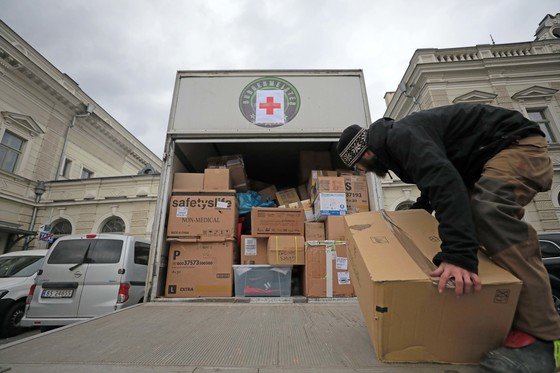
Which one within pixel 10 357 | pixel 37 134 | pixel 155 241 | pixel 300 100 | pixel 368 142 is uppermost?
pixel 37 134

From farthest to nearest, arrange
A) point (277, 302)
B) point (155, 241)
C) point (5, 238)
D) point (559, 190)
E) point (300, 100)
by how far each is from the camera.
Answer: point (5, 238) < point (559, 190) < point (300, 100) < point (155, 241) < point (277, 302)

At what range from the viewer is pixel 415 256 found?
124 cm

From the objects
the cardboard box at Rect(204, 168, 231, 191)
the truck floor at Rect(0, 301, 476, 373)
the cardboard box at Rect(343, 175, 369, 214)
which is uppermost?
the cardboard box at Rect(204, 168, 231, 191)

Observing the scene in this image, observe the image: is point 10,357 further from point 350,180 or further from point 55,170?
point 55,170

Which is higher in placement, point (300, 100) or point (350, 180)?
point (300, 100)

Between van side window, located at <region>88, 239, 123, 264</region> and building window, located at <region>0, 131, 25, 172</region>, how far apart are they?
10.9 m

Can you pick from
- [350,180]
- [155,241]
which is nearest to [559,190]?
[350,180]

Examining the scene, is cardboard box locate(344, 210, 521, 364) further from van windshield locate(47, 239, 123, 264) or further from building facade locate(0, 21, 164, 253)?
A: building facade locate(0, 21, 164, 253)

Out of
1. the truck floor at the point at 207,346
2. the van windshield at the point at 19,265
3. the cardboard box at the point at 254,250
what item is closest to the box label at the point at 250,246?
the cardboard box at the point at 254,250

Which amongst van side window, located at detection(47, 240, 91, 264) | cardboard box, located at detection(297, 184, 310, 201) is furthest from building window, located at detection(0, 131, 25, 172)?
cardboard box, located at detection(297, 184, 310, 201)

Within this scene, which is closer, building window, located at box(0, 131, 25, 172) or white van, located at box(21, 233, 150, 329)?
white van, located at box(21, 233, 150, 329)

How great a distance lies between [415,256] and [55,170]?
16.8m

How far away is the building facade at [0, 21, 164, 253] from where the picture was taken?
10977 mm

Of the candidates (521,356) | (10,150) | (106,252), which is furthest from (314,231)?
(10,150)
